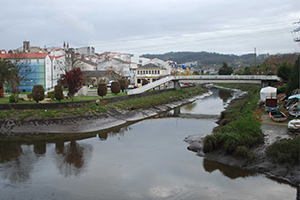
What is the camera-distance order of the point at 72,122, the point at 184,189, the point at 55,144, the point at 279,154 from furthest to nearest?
the point at 72,122 < the point at 55,144 < the point at 279,154 < the point at 184,189

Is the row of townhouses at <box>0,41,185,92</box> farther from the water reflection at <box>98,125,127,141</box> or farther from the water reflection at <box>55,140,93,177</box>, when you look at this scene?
the water reflection at <box>55,140,93,177</box>

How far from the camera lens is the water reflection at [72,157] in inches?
710

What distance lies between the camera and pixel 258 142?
65.0ft

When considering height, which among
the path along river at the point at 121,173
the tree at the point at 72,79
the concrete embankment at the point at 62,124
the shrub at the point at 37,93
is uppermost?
the tree at the point at 72,79

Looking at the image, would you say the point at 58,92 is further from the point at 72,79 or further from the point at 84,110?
the point at 84,110

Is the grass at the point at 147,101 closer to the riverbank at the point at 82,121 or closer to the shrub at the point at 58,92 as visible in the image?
the riverbank at the point at 82,121

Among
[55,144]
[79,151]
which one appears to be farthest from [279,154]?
[55,144]

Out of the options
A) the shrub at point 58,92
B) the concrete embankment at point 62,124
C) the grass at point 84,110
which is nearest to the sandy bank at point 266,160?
the concrete embankment at point 62,124

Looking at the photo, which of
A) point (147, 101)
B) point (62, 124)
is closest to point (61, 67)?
point (147, 101)

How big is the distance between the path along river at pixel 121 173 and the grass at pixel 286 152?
1481mm

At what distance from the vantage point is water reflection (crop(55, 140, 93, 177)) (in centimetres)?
1803

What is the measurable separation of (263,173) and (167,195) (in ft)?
21.4

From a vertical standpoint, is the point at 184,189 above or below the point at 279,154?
below

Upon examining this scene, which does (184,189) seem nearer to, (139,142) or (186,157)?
(186,157)
